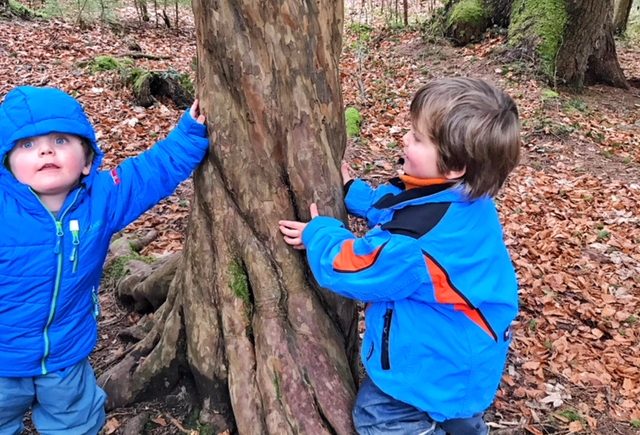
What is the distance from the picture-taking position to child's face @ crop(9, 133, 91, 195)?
2.35 m

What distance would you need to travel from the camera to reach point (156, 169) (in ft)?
8.48

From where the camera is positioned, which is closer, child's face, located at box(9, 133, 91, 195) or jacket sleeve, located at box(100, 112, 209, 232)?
child's face, located at box(9, 133, 91, 195)

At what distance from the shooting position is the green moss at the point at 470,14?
501 inches

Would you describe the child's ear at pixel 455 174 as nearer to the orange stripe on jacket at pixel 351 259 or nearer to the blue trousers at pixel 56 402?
the orange stripe on jacket at pixel 351 259

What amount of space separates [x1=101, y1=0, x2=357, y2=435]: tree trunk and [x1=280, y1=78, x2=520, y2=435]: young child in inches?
12.3

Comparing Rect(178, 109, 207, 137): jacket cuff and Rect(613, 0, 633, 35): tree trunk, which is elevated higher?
Rect(613, 0, 633, 35): tree trunk

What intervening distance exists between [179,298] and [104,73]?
6.79m

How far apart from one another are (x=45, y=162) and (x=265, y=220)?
0.99 meters

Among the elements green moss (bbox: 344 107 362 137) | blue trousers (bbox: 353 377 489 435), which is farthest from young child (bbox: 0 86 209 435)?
green moss (bbox: 344 107 362 137)

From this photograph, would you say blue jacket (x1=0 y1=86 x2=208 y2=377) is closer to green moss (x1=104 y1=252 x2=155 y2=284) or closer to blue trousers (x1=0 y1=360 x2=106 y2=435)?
blue trousers (x1=0 y1=360 x2=106 y2=435)

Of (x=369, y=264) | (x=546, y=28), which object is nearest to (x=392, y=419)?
(x=369, y=264)

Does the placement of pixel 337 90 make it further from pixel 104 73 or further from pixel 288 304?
pixel 104 73

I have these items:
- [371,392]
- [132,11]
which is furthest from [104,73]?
[132,11]

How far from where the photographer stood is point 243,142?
100 inches
